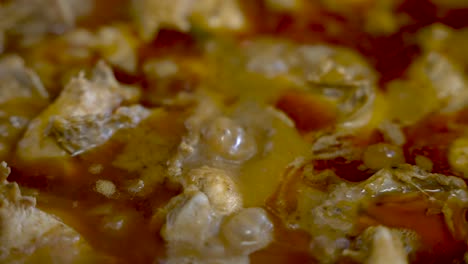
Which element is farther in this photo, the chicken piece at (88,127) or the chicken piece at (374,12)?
the chicken piece at (374,12)

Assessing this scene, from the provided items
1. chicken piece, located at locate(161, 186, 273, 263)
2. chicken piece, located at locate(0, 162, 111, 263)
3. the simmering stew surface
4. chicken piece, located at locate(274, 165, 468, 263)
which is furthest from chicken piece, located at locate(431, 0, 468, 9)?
chicken piece, located at locate(0, 162, 111, 263)

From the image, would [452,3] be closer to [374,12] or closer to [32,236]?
[374,12]

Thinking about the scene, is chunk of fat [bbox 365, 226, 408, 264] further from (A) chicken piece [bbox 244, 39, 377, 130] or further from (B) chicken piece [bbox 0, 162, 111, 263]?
(B) chicken piece [bbox 0, 162, 111, 263]

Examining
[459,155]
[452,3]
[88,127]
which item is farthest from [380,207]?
[452,3]

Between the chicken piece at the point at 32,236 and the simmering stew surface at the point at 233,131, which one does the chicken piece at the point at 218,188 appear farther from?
the chicken piece at the point at 32,236

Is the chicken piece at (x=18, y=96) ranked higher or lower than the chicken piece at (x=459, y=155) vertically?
lower

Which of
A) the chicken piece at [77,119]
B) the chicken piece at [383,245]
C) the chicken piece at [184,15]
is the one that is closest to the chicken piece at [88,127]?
the chicken piece at [77,119]
